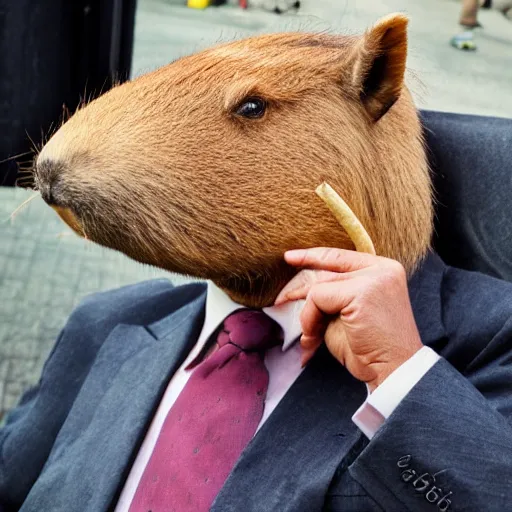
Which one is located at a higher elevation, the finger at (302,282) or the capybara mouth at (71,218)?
the capybara mouth at (71,218)

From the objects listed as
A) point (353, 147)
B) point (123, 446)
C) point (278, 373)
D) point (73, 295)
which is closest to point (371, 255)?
point (353, 147)

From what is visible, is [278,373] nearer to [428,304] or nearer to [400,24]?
[428,304]

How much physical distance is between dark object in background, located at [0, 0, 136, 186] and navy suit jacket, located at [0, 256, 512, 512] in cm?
61

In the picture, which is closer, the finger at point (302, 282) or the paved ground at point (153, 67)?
the finger at point (302, 282)

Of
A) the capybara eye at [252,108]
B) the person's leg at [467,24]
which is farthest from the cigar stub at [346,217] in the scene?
the person's leg at [467,24]

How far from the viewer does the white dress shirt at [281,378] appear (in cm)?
94

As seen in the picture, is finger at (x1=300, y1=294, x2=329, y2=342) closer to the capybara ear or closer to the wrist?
the wrist

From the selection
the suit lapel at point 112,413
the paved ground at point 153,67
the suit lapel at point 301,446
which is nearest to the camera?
the suit lapel at point 301,446

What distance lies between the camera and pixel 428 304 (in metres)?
1.14

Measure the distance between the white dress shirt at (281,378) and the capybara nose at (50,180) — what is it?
0.31 metres

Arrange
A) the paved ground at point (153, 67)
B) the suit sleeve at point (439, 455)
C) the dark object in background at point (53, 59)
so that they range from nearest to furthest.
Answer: the suit sleeve at point (439, 455) → the paved ground at point (153, 67) → the dark object in background at point (53, 59)

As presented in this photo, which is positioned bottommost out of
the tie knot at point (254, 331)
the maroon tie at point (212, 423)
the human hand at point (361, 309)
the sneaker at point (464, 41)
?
the maroon tie at point (212, 423)

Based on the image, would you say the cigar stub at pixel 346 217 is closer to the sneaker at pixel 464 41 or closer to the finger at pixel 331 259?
the finger at pixel 331 259

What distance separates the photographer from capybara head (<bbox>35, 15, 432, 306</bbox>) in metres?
0.94
